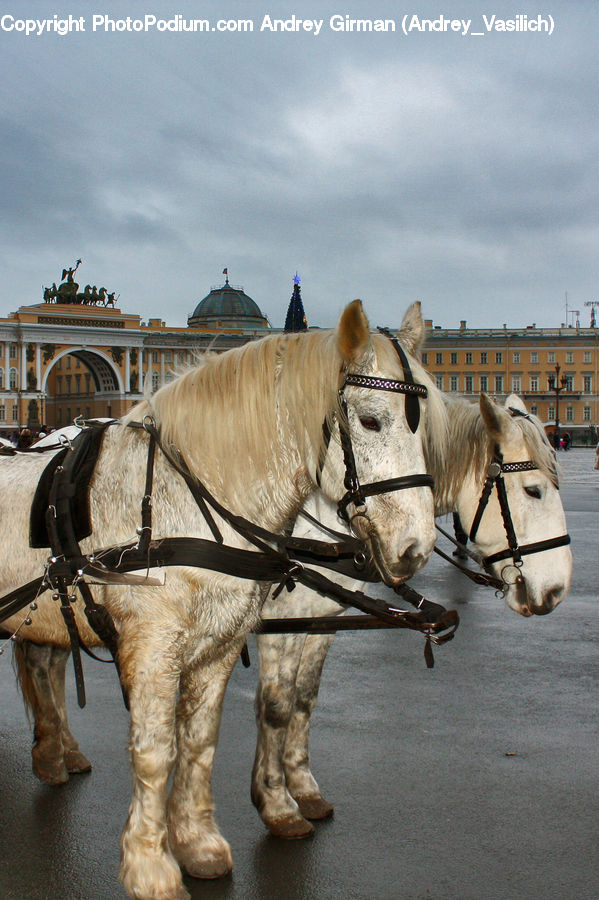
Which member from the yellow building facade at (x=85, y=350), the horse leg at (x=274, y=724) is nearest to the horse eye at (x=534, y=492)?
the horse leg at (x=274, y=724)

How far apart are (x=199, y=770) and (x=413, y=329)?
160 cm

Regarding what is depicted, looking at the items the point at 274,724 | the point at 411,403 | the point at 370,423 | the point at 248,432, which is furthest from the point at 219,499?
the point at 274,724

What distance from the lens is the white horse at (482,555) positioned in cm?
349

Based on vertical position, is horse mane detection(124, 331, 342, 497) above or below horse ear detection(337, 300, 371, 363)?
below

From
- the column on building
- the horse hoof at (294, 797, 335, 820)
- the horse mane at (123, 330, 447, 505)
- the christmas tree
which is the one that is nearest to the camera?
the horse mane at (123, 330, 447, 505)

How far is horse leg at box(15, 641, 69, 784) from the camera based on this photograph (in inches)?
155

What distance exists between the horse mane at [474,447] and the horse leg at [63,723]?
1839 mm

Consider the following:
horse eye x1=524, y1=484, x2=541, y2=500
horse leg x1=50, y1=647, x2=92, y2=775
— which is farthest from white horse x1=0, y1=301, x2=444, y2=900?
horse eye x1=524, y1=484, x2=541, y2=500

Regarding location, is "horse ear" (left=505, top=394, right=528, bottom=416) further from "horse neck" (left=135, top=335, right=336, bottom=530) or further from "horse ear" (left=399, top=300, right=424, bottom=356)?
"horse neck" (left=135, top=335, right=336, bottom=530)

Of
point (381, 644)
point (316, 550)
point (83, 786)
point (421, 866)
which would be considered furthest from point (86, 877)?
point (381, 644)

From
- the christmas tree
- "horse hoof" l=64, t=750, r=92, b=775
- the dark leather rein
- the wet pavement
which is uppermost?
the christmas tree

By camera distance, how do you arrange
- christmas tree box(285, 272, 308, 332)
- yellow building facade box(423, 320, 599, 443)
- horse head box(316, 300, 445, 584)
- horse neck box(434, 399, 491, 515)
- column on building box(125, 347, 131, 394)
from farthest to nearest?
yellow building facade box(423, 320, 599, 443) → column on building box(125, 347, 131, 394) → christmas tree box(285, 272, 308, 332) → horse neck box(434, 399, 491, 515) → horse head box(316, 300, 445, 584)

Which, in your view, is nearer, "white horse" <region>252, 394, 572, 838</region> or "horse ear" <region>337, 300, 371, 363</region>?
"horse ear" <region>337, 300, 371, 363</region>

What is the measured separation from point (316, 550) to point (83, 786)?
5.43ft
